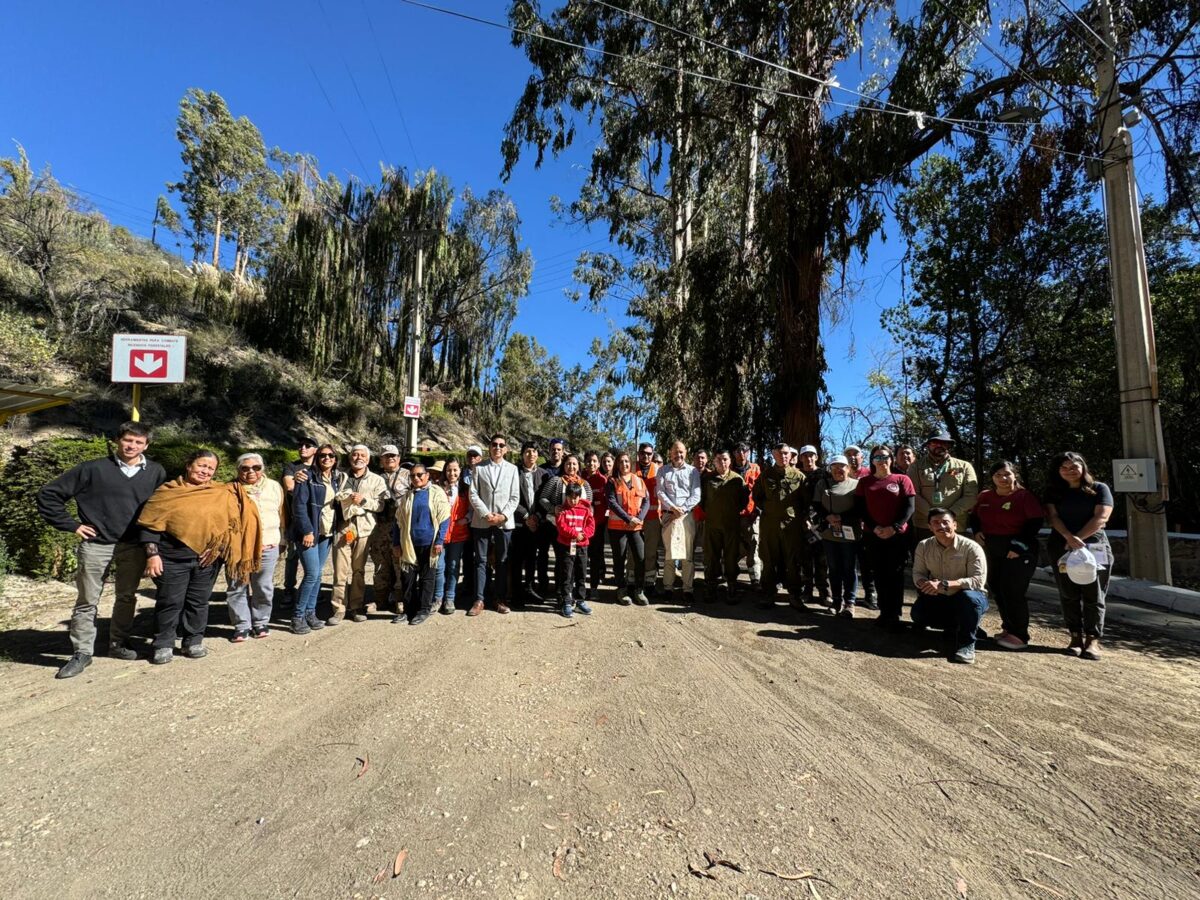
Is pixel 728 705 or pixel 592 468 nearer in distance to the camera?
pixel 728 705

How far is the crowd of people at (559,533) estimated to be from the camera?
424 centimetres

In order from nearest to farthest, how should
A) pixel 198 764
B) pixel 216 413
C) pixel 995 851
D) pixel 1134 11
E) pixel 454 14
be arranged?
pixel 995 851 < pixel 198 764 < pixel 454 14 < pixel 1134 11 < pixel 216 413

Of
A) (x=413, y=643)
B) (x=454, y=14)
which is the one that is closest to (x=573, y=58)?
(x=454, y=14)

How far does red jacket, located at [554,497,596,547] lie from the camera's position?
5.87 m

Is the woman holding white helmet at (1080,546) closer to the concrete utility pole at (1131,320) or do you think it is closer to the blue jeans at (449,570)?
the concrete utility pole at (1131,320)

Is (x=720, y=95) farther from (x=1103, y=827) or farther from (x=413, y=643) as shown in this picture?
(x=1103, y=827)

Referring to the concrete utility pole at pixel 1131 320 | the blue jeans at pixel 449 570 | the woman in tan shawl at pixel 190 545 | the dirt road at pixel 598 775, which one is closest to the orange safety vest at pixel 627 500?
the blue jeans at pixel 449 570

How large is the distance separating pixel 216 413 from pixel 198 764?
16.1 meters

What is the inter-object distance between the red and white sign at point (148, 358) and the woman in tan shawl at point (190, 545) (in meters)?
2.82

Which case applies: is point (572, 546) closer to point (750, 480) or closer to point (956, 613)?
point (750, 480)

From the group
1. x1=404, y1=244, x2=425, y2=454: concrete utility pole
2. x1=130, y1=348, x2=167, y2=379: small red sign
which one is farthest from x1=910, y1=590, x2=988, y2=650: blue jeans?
x1=404, y1=244, x2=425, y2=454: concrete utility pole

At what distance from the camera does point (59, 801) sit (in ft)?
8.19

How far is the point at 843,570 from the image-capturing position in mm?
5727

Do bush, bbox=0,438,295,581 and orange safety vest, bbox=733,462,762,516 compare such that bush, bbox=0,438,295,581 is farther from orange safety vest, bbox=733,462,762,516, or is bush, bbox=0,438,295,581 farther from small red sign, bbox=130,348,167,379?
orange safety vest, bbox=733,462,762,516
